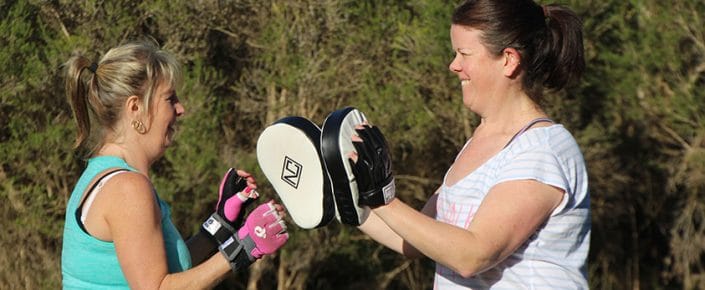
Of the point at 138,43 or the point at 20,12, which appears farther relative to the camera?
the point at 20,12

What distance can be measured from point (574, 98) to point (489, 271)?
4.40m

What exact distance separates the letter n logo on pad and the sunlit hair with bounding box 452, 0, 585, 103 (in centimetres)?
55

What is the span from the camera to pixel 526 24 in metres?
2.58

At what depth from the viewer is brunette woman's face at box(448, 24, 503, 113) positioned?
2600mm

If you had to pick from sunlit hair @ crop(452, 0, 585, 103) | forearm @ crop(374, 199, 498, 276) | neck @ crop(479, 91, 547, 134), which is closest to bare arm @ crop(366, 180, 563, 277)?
forearm @ crop(374, 199, 498, 276)

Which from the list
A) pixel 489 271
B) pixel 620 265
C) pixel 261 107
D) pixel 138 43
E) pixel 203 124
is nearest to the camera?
pixel 489 271

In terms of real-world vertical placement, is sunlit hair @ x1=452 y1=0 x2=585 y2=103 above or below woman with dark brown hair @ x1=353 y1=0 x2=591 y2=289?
above

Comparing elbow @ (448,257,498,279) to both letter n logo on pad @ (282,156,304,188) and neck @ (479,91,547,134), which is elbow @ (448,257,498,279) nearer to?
neck @ (479,91,547,134)

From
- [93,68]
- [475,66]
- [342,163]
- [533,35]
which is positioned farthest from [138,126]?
[533,35]

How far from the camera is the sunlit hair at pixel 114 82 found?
277cm

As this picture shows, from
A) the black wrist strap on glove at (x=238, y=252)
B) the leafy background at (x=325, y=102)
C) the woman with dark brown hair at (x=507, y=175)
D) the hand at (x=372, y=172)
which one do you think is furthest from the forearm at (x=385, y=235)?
the leafy background at (x=325, y=102)

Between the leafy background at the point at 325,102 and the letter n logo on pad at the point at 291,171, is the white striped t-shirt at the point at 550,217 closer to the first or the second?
the letter n logo on pad at the point at 291,171

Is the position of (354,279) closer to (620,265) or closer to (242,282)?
(242,282)

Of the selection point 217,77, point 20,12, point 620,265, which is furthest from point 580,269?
point 620,265
